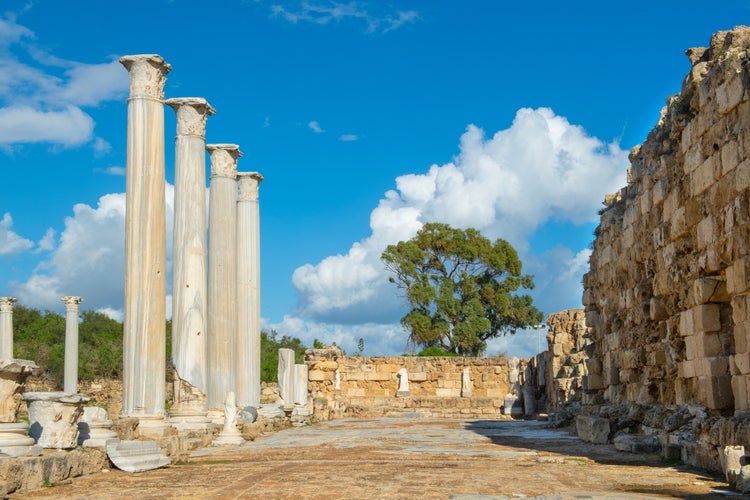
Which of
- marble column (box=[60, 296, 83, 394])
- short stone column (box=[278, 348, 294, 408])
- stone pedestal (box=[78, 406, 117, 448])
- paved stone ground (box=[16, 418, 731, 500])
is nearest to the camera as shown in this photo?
paved stone ground (box=[16, 418, 731, 500])

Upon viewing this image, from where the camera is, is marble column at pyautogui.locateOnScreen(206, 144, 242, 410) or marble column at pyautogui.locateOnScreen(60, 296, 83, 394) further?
marble column at pyautogui.locateOnScreen(60, 296, 83, 394)

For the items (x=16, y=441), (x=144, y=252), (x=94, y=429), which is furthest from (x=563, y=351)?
(x=16, y=441)

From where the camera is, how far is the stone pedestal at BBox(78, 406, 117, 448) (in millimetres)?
11133

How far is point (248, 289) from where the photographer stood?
21.6m

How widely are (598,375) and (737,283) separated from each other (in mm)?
8969

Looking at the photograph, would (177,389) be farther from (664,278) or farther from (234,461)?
(664,278)

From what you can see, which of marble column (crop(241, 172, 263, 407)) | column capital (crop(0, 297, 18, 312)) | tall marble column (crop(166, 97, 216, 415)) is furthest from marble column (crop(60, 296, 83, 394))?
tall marble column (crop(166, 97, 216, 415))

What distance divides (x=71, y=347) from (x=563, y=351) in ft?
53.7

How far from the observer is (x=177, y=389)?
15844 mm

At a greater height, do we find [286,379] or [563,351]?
[563,351]

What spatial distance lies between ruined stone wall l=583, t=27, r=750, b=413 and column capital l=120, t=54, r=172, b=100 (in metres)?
8.48

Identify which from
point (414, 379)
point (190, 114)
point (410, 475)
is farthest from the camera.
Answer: point (414, 379)

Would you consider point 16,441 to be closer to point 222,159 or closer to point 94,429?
point 94,429

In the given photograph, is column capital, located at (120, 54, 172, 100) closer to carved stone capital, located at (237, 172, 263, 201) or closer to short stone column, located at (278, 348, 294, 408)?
carved stone capital, located at (237, 172, 263, 201)
